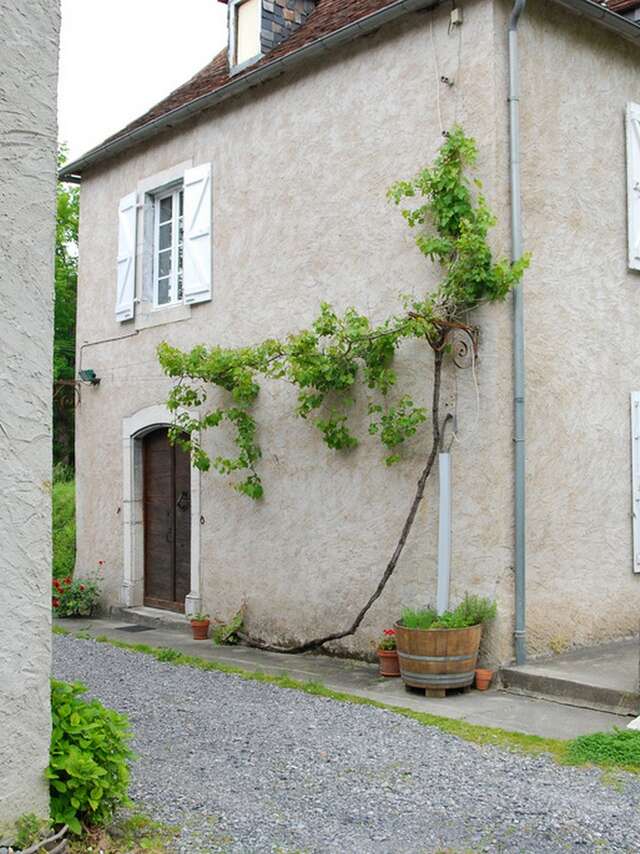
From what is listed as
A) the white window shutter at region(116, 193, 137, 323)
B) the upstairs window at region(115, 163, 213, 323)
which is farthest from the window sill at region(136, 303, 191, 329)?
the white window shutter at region(116, 193, 137, 323)

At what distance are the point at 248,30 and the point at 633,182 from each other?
14.2 ft

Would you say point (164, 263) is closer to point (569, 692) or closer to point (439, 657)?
point (439, 657)

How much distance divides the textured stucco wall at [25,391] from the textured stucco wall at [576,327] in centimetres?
423

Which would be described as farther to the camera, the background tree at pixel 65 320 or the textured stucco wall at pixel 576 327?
the background tree at pixel 65 320

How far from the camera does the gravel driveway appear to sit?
4.03m

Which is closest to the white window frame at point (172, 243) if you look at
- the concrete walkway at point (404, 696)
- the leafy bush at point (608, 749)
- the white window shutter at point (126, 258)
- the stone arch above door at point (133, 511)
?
the white window shutter at point (126, 258)

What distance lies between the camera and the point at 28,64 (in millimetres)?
3785

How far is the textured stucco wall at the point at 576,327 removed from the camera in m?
7.35

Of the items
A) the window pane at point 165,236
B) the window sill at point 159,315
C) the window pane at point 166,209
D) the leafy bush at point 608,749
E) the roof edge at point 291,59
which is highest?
the roof edge at point 291,59

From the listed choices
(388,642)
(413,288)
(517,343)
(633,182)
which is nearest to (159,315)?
(413,288)

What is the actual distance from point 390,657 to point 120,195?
251 inches

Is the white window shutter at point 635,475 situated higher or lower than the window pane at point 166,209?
lower

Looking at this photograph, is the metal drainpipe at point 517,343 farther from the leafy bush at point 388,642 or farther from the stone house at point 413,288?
the leafy bush at point 388,642

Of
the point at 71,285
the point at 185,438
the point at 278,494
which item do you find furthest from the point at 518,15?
the point at 71,285
